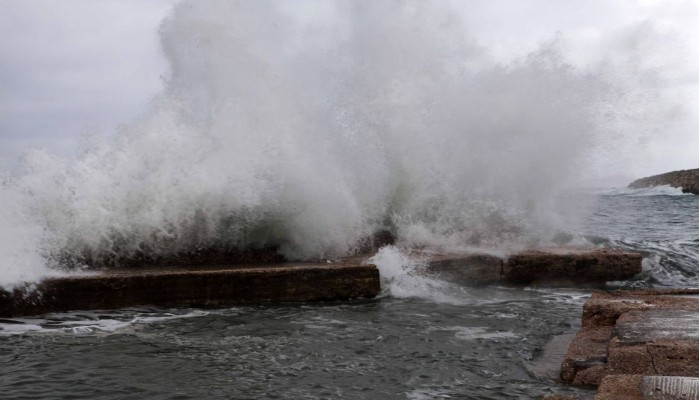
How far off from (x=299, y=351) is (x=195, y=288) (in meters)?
1.61

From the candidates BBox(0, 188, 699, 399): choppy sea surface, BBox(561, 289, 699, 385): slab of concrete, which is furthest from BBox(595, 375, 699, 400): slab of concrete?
BBox(0, 188, 699, 399): choppy sea surface

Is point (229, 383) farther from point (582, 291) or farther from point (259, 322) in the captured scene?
point (582, 291)

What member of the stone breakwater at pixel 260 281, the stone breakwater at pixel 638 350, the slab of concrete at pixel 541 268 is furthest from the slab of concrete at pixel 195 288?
the stone breakwater at pixel 638 350

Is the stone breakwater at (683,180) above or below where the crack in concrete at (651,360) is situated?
above

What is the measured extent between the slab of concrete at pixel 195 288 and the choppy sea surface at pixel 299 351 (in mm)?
137

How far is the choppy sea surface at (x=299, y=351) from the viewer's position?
359cm

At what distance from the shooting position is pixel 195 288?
5590 millimetres

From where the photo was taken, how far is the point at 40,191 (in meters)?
6.76

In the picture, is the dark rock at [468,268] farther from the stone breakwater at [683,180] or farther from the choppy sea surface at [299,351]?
the stone breakwater at [683,180]

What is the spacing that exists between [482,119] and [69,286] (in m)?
5.96

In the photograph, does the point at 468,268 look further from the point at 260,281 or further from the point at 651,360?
the point at 651,360

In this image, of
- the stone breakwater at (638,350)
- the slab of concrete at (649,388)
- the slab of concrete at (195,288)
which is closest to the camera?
the slab of concrete at (649,388)

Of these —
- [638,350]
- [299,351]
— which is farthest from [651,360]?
[299,351]

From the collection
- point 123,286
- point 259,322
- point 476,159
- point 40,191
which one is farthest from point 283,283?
point 476,159
